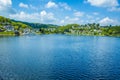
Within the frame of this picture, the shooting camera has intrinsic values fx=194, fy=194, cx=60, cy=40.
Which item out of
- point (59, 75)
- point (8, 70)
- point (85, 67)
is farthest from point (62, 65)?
point (8, 70)

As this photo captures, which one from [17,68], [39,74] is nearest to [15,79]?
[39,74]

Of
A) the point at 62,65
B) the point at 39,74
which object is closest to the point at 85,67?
the point at 62,65

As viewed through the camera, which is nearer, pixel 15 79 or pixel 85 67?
pixel 15 79

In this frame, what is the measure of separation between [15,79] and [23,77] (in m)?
2.45

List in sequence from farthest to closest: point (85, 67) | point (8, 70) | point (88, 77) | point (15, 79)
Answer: point (85, 67), point (8, 70), point (88, 77), point (15, 79)

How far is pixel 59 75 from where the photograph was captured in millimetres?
54125

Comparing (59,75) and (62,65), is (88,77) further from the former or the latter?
(62,65)

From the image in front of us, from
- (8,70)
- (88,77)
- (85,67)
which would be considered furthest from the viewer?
(85,67)

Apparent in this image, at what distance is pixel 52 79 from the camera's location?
165 feet

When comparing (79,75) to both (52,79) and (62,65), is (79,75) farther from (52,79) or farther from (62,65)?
(62,65)

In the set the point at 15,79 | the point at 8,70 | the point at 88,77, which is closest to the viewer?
the point at 15,79

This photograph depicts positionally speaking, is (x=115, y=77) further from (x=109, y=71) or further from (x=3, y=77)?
(x=3, y=77)

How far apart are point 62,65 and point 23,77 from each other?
733 inches

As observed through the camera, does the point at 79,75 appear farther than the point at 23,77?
Yes
